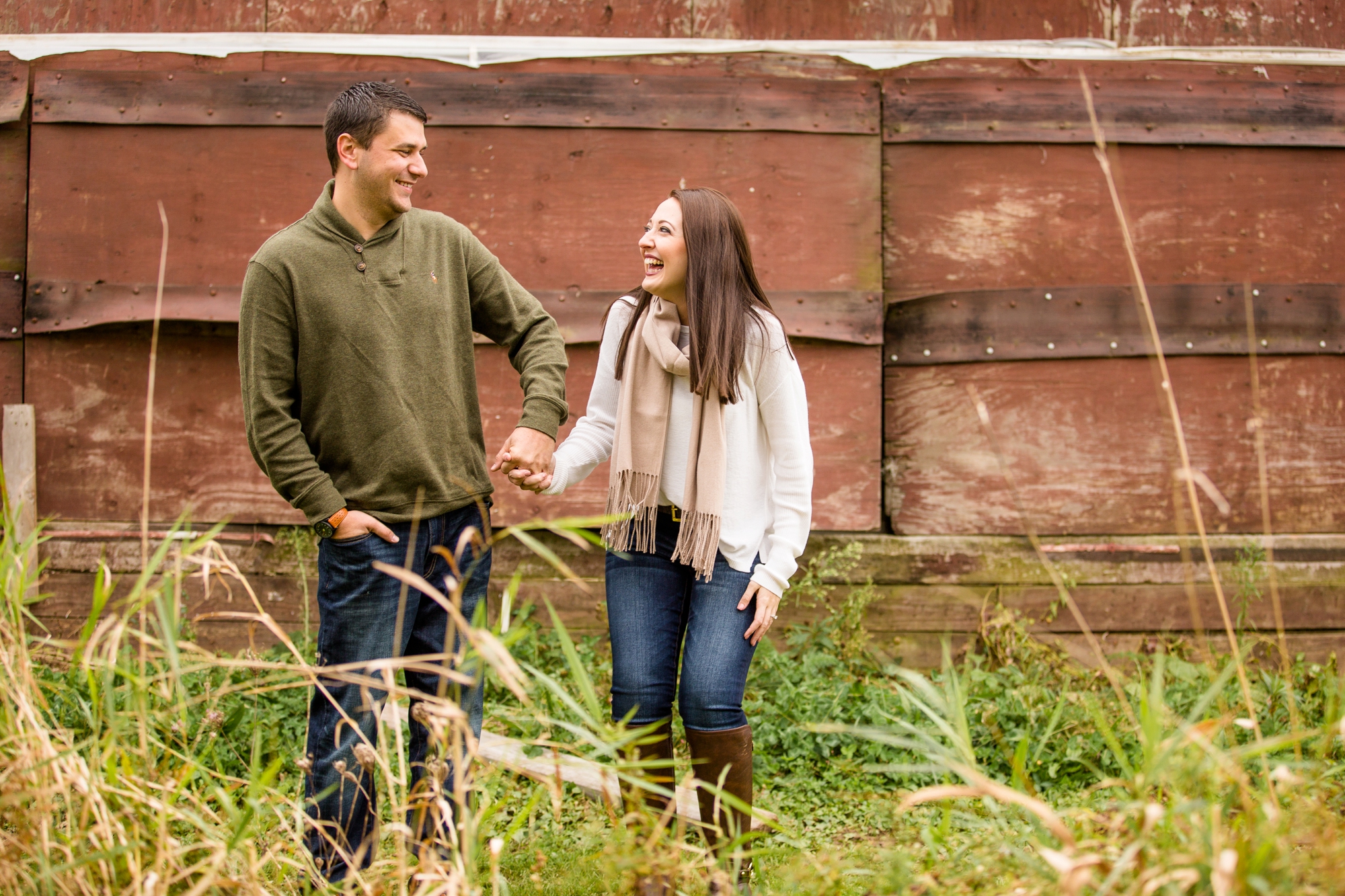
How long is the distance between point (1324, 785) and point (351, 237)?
90.2 inches

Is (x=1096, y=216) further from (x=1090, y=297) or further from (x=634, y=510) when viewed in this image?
(x=634, y=510)

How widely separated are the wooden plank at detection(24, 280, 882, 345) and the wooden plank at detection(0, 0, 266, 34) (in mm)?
1075

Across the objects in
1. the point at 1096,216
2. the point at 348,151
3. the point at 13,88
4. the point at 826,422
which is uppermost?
the point at 13,88

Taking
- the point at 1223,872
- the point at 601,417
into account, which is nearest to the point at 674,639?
the point at 601,417

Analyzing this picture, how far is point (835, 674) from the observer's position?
12.2ft

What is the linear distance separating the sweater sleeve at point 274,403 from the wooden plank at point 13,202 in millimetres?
2383

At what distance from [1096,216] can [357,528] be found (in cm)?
330

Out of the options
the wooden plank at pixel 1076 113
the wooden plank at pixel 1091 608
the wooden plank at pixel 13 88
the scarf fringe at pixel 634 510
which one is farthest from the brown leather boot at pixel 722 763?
the wooden plank at pixel 13 88

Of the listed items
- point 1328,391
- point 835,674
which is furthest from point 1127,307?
point 835,674

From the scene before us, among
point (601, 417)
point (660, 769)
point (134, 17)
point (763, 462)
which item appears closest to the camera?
point (660, 769)

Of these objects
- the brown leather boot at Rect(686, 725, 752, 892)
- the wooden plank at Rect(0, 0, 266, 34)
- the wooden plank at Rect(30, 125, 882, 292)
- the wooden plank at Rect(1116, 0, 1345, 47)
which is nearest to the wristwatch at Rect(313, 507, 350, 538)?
the brown leather boot at Rect(686, 725, 752, 892)

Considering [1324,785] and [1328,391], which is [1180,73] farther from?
[1324,785]

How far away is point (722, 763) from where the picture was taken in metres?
2.22

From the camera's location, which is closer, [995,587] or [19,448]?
[19,448]
